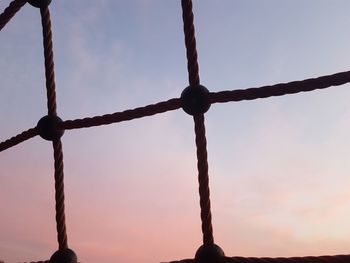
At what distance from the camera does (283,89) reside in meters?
1.11

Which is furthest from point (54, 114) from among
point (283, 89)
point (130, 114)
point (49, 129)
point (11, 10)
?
point (283, 89)

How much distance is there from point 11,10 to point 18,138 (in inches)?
17.1

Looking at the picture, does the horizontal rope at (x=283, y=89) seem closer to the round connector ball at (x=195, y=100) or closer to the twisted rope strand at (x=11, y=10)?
the round connector ball at (x=195, y=100)

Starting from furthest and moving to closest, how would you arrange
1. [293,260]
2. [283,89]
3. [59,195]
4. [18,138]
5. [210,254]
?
1. [18,138]
2. [59,195]
3. [283,89]
4. [210,254]
5. [293,260]

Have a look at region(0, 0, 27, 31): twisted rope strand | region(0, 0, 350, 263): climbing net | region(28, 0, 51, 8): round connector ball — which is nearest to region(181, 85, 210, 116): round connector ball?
region(0, 0, 350, 263): climbing net

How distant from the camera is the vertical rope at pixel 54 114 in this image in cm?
133

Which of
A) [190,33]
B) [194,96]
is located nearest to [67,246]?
[194,96]

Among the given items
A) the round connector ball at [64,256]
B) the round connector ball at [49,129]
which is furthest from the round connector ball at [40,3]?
the round connector ball at [64,256]

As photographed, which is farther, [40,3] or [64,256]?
[40,3]

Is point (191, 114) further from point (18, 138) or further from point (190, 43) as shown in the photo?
point (18, 138)

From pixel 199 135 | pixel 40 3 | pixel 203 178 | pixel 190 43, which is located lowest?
pixel 203 178

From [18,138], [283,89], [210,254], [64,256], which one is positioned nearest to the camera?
[210,254]

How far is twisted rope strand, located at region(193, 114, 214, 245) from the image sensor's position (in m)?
1.09

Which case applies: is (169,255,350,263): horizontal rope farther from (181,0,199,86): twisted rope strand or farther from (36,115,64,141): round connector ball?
(36,115,64,141): round connector ball
